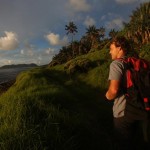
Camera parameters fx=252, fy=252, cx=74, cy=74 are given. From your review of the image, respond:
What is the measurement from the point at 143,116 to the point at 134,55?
1.04 m

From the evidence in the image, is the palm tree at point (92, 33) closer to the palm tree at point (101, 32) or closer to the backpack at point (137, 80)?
the palm tree at point (101, 32)

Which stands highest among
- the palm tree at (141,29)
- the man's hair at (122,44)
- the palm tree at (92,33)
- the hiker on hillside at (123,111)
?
the palm tree at (92,33)

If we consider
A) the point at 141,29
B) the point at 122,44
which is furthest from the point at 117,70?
the point at 141,29

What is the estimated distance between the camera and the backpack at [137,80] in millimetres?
3980

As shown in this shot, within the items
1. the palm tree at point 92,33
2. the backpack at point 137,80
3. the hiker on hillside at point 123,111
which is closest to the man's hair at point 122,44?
the hiker on hillside at point 123,111

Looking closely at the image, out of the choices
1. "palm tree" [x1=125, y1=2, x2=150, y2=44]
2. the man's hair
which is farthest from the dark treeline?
the man's hair

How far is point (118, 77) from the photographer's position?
3.90m

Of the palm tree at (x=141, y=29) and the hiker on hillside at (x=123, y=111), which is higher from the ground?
the palm tree at (x=141, y=29)

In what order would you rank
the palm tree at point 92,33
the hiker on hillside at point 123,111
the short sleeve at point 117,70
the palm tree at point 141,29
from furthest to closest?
the palm tree at point 92,33 → the palm tree at point 141,29 → the hiker on hillside at point 123,111 → the short sleeve at point 117,70

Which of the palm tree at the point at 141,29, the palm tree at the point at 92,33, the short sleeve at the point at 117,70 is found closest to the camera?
the short sleeve at the point at 117,70

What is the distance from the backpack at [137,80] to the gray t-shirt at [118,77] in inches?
3.7

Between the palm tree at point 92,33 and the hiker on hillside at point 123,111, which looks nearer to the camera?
the hiker on hillside at point 123,111

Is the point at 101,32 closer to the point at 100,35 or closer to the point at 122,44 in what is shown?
the point at 100,35

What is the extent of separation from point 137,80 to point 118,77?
0.33 metres
